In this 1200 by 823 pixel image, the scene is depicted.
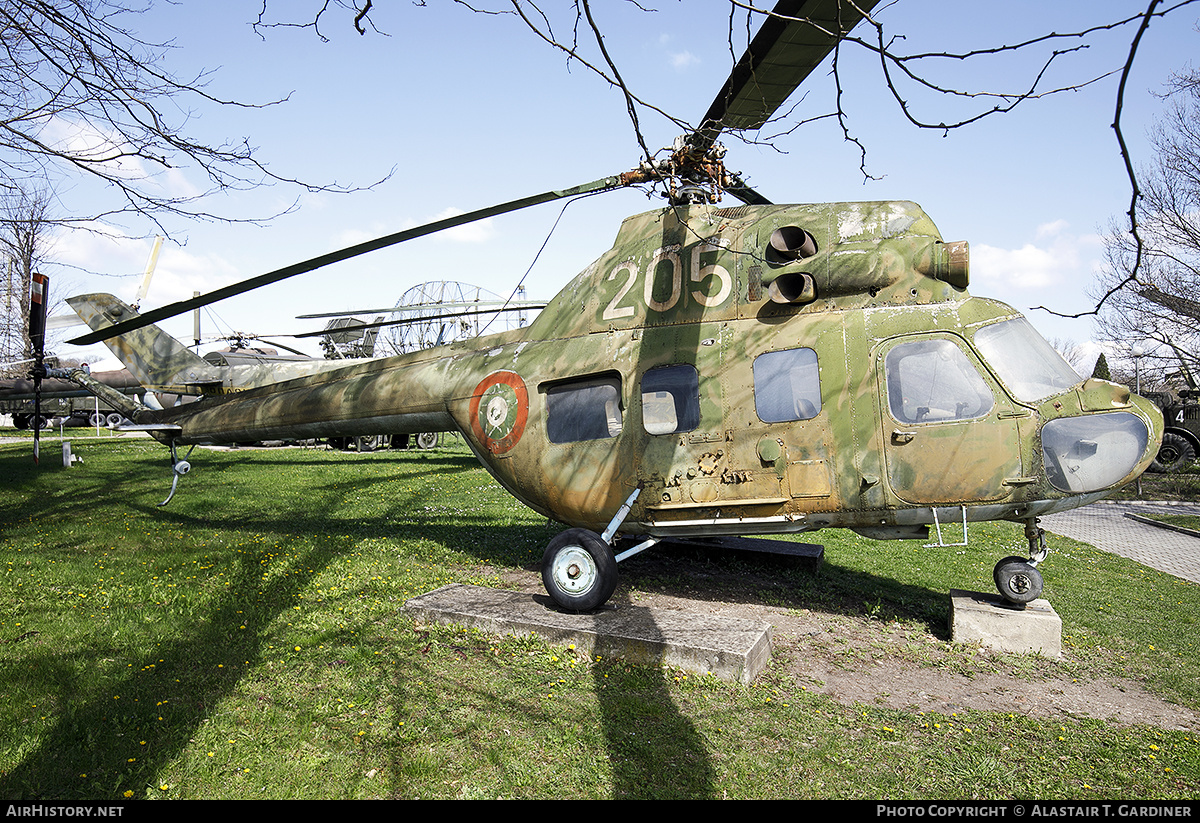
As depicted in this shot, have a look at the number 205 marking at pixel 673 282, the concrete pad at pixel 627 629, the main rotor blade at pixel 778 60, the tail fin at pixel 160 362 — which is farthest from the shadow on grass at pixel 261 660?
the main rotor blade at pixel 778 60

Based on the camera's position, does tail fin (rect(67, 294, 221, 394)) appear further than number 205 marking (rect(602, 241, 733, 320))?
Yes

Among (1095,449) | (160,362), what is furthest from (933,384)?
(160,362)

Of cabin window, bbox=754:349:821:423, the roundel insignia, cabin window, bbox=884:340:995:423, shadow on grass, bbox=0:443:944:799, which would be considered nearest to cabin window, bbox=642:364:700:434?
cabin window, bbox=754:349:821:423

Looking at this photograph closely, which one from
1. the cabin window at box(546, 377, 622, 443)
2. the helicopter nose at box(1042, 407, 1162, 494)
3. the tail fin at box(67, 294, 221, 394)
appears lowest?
the helicopter nose at box(1042, 407, 1162, 494)

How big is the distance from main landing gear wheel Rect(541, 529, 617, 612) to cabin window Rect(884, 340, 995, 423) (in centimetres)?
277

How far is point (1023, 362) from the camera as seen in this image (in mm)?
5785

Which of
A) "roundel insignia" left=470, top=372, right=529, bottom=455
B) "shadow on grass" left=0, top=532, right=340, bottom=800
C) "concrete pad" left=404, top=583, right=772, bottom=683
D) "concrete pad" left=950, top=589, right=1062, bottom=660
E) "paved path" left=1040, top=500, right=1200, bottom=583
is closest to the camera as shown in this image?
"shadow on grass" left=0, top=532, right=340, bottom=800

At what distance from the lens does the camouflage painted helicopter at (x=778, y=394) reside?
18.4ft

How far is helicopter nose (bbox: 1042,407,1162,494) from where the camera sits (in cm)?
546

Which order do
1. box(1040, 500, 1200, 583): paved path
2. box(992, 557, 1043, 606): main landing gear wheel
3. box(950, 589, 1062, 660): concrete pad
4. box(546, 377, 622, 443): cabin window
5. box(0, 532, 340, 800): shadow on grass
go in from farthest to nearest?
1. box(1040, 500, 1200, 583): paved path
2. box(546, 377, 622, 443): cabin window
3. box(992, 557, 1043, 606): main landing gear wheel
4. box(950, 589, 1062, 660): concrete pad
5. box(0, 532, 340, 800): shadow on grass

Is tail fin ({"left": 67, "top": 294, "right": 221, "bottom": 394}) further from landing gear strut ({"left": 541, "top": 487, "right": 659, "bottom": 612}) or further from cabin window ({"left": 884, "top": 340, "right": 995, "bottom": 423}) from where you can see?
cabin window ({"left": 884, "top": 340, "right": 995, "bottom": 423})

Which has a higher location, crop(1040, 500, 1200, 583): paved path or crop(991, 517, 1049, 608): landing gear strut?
crop(991, 517, 1049, 608): landing gear strut
